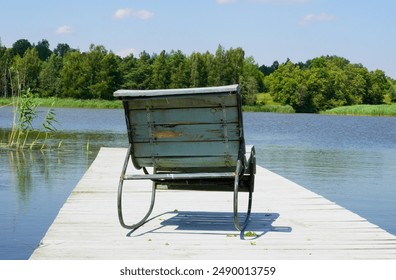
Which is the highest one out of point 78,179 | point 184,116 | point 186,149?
point 184,116

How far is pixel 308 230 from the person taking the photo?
557 cm

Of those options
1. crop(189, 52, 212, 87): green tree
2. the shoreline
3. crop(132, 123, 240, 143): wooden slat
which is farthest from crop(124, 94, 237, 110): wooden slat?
crop(189, 52, 212, 87): green tree

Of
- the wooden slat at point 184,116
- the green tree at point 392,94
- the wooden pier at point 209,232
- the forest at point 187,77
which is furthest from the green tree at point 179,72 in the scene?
the wooden slat at point 184,116

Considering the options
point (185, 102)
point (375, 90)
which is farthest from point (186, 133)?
point (375, 90)

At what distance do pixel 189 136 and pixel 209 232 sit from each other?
2.58 ft

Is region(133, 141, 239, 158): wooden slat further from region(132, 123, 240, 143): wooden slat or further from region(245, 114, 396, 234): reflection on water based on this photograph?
region(245, 114, 396, 234): reflection on water

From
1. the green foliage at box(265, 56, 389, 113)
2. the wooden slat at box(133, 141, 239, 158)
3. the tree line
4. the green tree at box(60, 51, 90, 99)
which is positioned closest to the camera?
the wooden slat at box(133, 141, 239, 158)

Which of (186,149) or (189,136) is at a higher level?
(189,136)

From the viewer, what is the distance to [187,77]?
276 feet

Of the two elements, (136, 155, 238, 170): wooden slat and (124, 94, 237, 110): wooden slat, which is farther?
(136, 155, 238, 170): wooden slat

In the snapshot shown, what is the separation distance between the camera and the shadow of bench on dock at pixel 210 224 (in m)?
5.44

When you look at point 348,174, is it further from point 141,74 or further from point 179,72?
point 179,72

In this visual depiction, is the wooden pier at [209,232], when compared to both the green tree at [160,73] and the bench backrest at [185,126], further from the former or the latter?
the green tree at [160,73]

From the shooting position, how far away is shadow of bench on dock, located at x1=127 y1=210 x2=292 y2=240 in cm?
544
